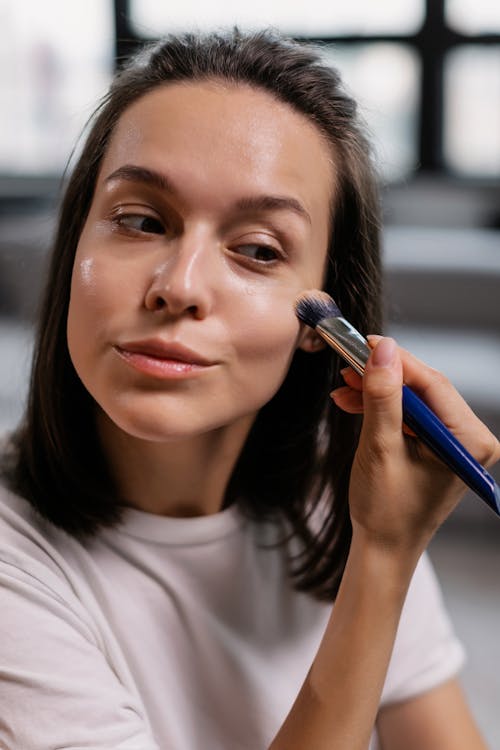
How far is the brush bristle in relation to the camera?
661mm

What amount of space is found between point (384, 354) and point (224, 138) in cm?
19

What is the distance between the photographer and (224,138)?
0.66m

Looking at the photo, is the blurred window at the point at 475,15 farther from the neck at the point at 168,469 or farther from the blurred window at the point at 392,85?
the neck at the point at 168,469

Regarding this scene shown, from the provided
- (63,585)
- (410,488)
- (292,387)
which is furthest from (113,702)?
(292,387)

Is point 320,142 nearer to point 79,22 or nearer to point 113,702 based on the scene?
point 113,702

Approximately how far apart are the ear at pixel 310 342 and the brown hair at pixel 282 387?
0.14ft

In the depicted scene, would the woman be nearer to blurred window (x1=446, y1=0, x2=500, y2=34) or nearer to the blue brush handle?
the blue brush handle

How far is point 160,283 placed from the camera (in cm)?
63

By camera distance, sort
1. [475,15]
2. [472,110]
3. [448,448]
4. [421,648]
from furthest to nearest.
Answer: [472,110] < [475,15] < [421,648] < [448,448]

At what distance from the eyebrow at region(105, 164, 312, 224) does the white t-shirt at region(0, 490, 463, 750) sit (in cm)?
25

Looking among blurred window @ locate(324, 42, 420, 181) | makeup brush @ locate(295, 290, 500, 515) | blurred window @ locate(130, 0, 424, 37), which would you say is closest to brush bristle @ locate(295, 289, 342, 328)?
makeup brush @ locate(295, 290, 500, 515)

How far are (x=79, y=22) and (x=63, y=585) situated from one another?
9.08 ft

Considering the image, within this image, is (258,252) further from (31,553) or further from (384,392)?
(31,553)

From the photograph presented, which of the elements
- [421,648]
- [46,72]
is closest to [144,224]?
[421,648]
